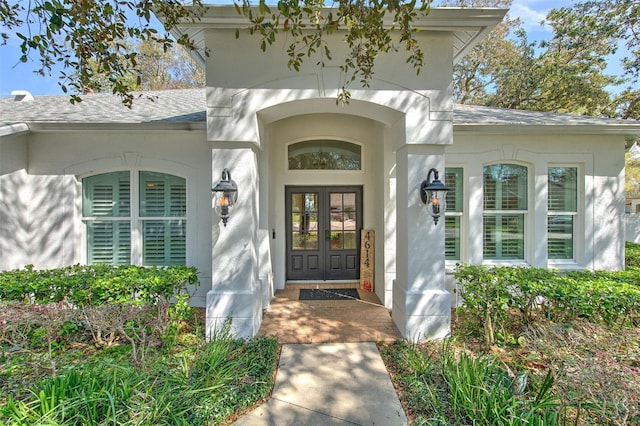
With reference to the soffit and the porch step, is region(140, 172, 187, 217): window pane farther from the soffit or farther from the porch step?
the porch step

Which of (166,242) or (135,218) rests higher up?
(135,218)

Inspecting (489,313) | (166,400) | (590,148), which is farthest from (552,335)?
(590,148)

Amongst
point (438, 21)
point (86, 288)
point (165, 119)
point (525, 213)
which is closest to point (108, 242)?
point (86, 288)

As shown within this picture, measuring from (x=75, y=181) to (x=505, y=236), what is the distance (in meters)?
8.54

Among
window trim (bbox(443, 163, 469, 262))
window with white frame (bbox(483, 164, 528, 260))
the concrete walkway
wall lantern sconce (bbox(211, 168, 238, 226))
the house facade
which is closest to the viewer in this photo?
the concrete walkway

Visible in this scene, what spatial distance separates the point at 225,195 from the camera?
4195 mm

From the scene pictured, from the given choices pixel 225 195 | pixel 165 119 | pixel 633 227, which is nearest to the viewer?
pixel 225 195

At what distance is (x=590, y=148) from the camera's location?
5.85 metres

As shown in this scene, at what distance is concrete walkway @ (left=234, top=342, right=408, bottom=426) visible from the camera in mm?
2820

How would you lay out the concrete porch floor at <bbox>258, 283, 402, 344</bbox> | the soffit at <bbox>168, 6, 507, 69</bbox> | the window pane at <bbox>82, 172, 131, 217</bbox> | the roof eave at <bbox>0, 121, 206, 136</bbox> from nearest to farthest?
1. the soffit at <bbox>168, 6, 507, 69</bbox>
2. the concrete porch floor at <bbox>258, 283, 402, 344</bbox>
3. the roof eave at <bbox>0, 121, 206, 136</bbox>
4. the window pane at <bbox>82, 172, 131, 217</bbox>

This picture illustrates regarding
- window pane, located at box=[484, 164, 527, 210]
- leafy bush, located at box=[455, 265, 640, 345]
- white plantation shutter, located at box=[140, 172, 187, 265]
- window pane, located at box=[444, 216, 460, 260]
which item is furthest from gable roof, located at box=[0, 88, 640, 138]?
leafy bush, located at box=[455, 265, 640, 345]

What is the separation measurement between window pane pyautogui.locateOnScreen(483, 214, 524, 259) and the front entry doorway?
268cm

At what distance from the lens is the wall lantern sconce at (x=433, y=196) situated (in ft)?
13.9

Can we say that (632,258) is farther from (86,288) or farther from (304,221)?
(86,288)
